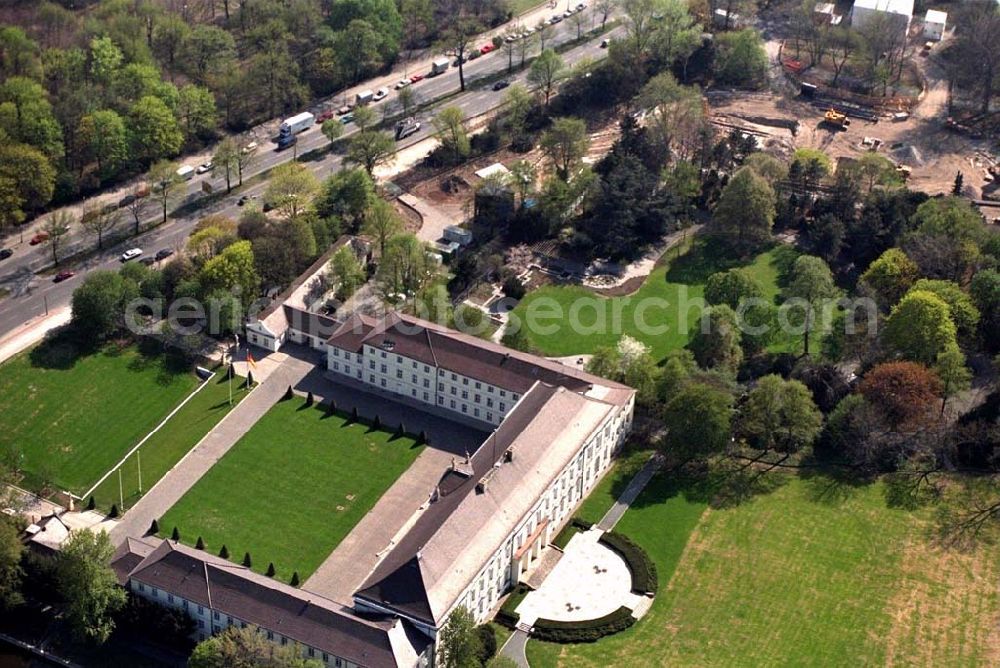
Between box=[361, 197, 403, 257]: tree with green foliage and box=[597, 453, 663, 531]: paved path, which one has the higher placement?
box=[361, 197, 403, 257]: tree with green foliage

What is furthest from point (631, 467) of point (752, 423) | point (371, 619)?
point (371, 619)

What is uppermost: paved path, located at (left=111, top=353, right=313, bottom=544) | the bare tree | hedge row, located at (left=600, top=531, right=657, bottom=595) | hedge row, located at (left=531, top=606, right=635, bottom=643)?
Result: the bare tree

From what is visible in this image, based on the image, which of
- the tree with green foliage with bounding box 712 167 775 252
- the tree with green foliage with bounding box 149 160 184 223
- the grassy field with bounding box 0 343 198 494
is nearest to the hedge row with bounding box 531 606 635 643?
the grassy field with bounding box 0 343 198 494

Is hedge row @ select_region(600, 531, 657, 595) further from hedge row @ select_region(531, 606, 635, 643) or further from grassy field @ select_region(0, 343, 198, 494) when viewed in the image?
grassy field @ select_region(0, 343, 198, 494)

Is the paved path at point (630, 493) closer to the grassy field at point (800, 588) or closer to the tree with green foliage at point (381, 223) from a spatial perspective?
the grassy field at point (800, 588)

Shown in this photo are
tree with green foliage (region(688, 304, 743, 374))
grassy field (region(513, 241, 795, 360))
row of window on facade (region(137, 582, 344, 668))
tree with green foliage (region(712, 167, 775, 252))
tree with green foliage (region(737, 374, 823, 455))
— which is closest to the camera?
row of window on facade (region(137, 582, 344, 668))

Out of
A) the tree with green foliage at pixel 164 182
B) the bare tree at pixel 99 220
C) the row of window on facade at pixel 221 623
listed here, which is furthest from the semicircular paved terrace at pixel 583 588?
the tree with green foliage at pixel 164 182

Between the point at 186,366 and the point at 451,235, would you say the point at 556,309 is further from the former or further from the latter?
the point at 186,366
